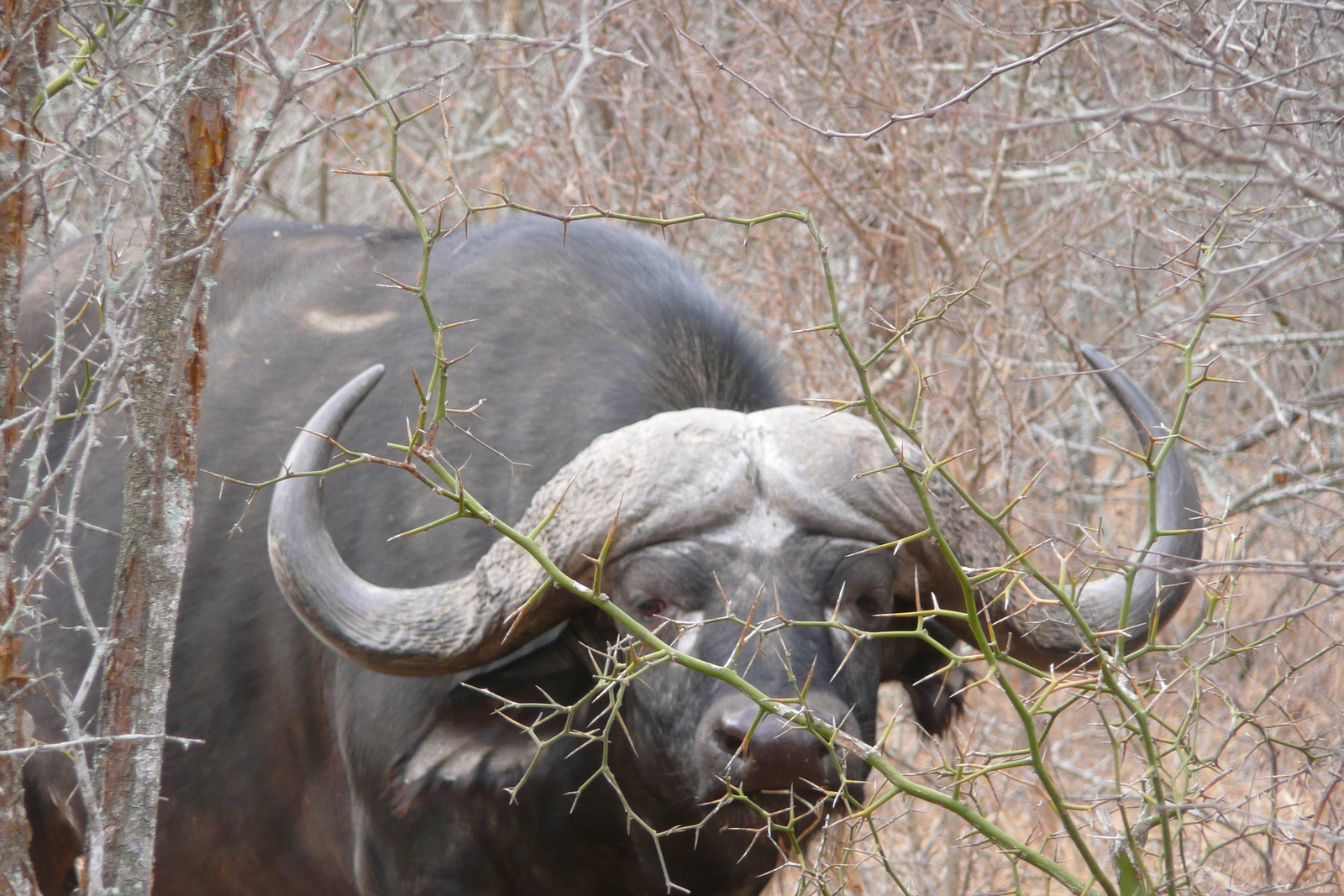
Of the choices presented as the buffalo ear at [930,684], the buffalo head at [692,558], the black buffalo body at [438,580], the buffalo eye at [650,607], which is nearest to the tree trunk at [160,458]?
the buffalo head at [692,558]

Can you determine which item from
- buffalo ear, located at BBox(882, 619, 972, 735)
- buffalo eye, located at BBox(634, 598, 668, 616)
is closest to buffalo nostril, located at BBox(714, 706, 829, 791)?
buffalo eye, located at BBox(634, 598, 668, 616)

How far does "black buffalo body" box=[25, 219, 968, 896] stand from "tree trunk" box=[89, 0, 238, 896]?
576 mm

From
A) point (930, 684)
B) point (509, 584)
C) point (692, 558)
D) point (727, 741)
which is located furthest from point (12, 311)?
point (930, 684)

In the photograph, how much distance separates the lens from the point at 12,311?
2.09 metres

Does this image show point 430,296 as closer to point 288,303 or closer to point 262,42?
point 288,303

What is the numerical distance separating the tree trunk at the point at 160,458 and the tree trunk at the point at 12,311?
13 centimetres

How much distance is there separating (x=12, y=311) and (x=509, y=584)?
3.39ft

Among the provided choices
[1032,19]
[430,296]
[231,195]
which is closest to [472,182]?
[1032,19]

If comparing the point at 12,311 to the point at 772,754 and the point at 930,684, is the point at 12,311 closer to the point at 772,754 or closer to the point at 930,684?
the point at 772,754

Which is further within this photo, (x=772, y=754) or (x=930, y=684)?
(x=930, y=684)

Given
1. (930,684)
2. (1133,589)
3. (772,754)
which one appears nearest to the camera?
(772,754)

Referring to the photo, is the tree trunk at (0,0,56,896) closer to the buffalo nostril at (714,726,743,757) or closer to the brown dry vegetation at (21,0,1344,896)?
the buffalo nostril at (714,726,743,757)

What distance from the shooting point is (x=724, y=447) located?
106 inches

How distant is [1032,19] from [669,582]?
3142 mm
